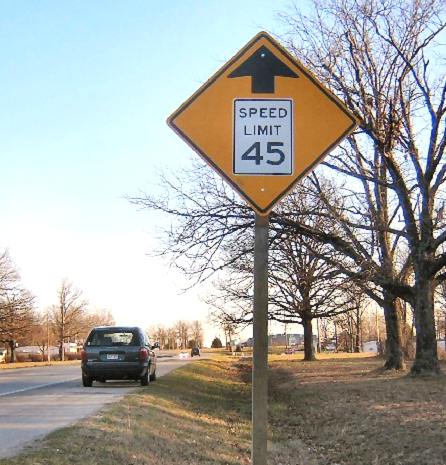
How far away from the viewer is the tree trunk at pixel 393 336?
2450 centimetres

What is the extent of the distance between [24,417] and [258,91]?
9262 mm

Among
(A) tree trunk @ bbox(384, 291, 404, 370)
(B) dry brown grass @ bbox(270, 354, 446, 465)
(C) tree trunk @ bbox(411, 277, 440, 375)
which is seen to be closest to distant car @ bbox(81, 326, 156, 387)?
(B) dry brown grass @ bbox(270, 354, 446, 465)

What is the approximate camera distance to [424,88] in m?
18.5

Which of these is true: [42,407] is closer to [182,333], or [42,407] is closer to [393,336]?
[393,336]

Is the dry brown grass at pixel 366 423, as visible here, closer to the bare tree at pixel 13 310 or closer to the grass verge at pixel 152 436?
the grass verge at pixel 152 436

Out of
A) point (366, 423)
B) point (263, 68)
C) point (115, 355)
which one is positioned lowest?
point (366, 423)

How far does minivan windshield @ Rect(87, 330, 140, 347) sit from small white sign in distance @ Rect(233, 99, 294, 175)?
14.3 m

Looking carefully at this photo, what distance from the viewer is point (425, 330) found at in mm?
18438

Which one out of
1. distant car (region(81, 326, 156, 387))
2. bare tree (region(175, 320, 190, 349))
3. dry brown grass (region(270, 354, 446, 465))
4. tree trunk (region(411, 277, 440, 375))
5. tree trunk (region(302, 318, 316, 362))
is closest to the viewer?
dry brown grass (region(270, 354, 446, 465))

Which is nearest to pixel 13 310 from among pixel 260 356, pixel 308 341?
pixel 308 341

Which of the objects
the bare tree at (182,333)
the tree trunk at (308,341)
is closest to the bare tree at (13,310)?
the tree trunk at (308,341)

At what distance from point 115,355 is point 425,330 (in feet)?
31.1

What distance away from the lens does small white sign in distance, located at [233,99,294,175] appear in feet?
10.4

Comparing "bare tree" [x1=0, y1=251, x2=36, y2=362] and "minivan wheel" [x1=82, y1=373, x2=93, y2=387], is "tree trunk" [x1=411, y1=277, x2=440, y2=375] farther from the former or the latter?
"bare tree" [x1=0, y1=251, x2=36, y2=362]
